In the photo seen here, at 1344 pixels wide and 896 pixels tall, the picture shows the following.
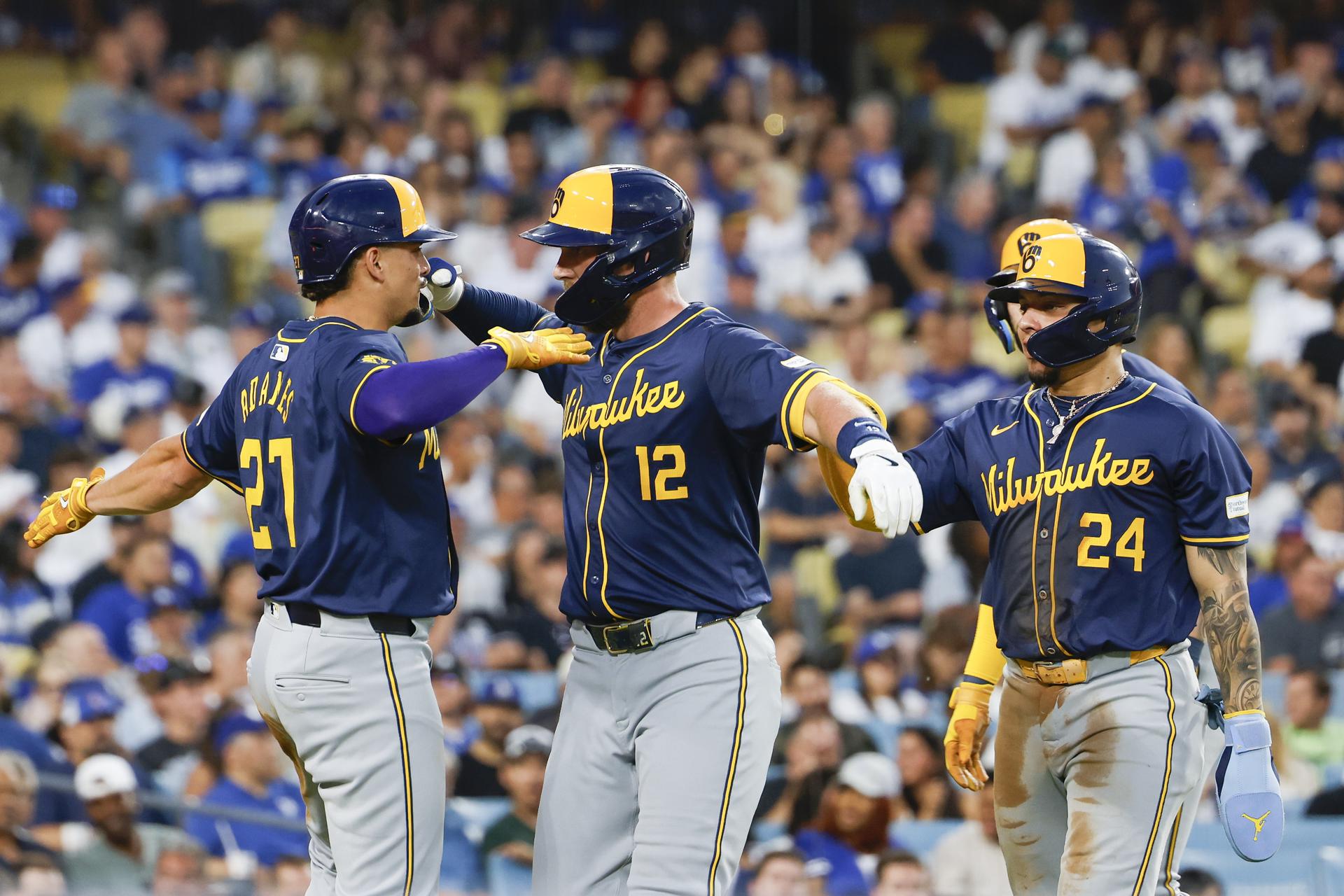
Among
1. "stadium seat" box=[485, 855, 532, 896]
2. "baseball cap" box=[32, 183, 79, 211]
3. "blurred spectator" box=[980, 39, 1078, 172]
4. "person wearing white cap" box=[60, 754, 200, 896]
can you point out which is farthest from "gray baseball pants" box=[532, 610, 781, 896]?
"baseball cap" box=[32, 183, 79, 211]

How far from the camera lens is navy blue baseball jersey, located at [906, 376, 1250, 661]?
3824 mm

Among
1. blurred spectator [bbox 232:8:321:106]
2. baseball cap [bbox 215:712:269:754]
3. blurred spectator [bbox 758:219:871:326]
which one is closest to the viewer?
baseball cap [bbox 215:712:269:754]

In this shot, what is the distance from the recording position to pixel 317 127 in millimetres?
11258

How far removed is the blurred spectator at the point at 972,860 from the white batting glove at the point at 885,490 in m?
3.43

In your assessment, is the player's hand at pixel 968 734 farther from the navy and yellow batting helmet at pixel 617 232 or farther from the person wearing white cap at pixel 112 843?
the person wearing white cap at pixel 112 843

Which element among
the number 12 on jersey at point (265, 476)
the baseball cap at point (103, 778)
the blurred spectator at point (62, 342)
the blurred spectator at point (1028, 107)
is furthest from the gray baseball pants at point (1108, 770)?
the blurred spectator at point (1028, 107)

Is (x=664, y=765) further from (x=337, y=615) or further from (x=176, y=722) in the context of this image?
(x=176, y=722)

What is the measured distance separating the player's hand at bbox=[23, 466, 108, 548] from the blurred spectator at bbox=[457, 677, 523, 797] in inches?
108

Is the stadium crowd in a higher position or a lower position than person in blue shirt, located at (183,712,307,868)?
higher

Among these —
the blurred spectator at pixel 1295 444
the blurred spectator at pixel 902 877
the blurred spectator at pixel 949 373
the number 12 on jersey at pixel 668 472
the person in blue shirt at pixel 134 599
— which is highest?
the number 12 on jersey at pixel 668 472

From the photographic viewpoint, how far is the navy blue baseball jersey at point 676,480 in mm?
3709

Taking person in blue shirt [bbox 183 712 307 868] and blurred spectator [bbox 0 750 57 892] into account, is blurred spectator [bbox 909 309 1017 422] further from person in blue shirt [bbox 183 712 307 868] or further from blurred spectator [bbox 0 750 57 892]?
blurred spectator [bbox 0 750 57 892]

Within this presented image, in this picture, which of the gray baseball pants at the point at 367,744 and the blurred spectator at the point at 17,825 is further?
the blurred spectator at the point at 17,825

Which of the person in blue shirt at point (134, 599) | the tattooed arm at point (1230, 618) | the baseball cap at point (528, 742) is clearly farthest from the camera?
the person in blue shirt at point (134, 599)
